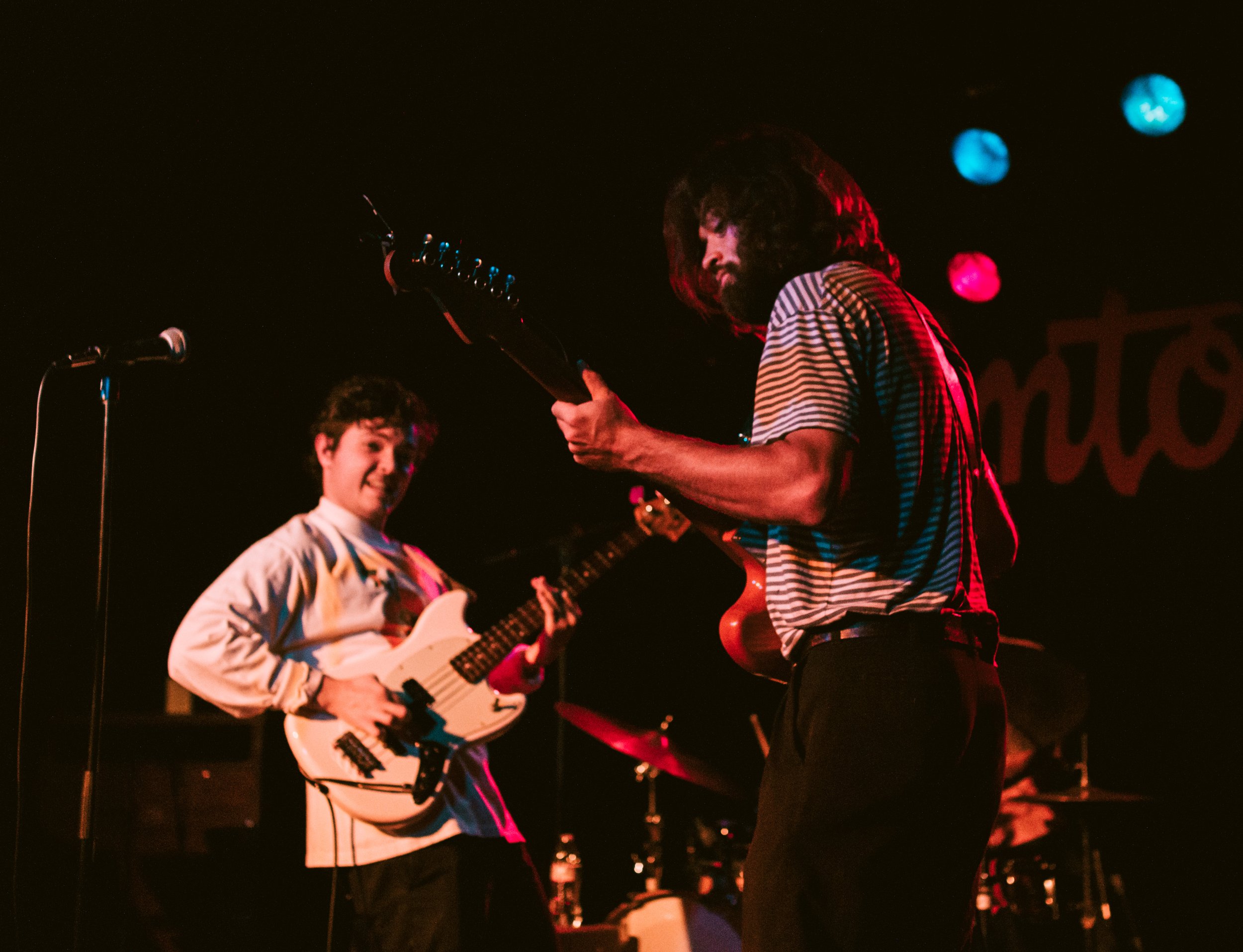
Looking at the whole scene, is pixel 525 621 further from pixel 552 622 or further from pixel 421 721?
pixel 421 721

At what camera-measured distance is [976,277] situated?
6281 mm

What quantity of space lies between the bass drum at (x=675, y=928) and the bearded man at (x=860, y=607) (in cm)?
273

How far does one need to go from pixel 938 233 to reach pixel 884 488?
5110mm

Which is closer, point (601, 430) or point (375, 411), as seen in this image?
point (601, 430)

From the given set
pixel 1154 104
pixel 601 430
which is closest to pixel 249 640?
pixel 601 430

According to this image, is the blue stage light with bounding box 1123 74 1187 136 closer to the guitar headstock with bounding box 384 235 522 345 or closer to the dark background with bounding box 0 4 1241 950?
the dark background with bounding box 0 4 1241 950

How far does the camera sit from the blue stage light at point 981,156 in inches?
239

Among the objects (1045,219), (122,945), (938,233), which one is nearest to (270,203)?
(122,945)

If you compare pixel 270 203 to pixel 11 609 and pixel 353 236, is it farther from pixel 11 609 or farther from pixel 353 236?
pixel 11 609

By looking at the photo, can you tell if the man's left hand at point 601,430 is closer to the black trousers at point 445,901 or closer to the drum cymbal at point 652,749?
the black trousers at point 445,901

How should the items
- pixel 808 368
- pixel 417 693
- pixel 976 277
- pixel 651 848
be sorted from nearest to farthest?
pixel 808 368
pixel 417 693
pixel 651 848
pixel 976 277

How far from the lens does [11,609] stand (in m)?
4.44

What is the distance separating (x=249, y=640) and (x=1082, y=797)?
361 centimetres

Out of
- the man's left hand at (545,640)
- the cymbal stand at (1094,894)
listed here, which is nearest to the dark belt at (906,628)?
the man's left hand at (545,640)
